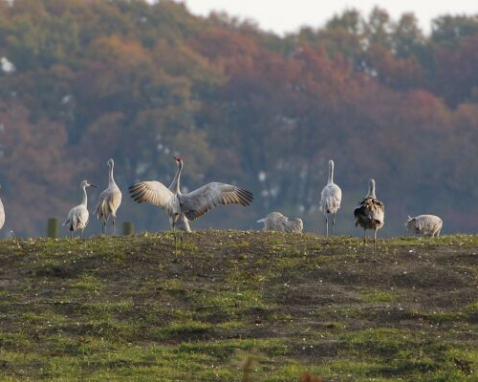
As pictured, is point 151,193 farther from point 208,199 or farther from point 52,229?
point 52,229

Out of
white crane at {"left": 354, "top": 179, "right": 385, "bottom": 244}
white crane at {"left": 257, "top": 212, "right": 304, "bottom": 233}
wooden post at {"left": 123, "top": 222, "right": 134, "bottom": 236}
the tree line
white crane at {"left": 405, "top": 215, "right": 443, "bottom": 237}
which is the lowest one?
white crane at {"left": 354, "top": 179, "right": 385, "bottom": 244}

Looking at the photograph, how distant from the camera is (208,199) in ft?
89.5

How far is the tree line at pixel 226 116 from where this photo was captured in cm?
7662

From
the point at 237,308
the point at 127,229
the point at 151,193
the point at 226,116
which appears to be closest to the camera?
the point at 237,308

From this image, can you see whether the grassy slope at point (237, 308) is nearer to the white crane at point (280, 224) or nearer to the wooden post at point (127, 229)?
the wooden post at point (127, 229)

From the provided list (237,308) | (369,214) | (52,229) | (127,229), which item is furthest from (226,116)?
(237,308)

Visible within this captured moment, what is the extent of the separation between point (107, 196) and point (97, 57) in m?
53.8

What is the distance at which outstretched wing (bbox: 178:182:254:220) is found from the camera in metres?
27.2

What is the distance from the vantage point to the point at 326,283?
967 inches

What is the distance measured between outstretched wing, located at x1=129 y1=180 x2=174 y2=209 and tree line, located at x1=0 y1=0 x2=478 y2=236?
138 ft

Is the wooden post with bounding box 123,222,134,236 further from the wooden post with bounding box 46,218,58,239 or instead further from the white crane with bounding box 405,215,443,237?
the white crane with bounding box 405,215,443,237

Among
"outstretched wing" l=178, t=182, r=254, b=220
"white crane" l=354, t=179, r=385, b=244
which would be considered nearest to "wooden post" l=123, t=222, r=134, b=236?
"outstretched wing" l=178, t=182, r=254, b=220

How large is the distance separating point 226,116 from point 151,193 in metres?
56.3

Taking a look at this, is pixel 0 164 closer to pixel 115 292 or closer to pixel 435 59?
pixel 435 59
